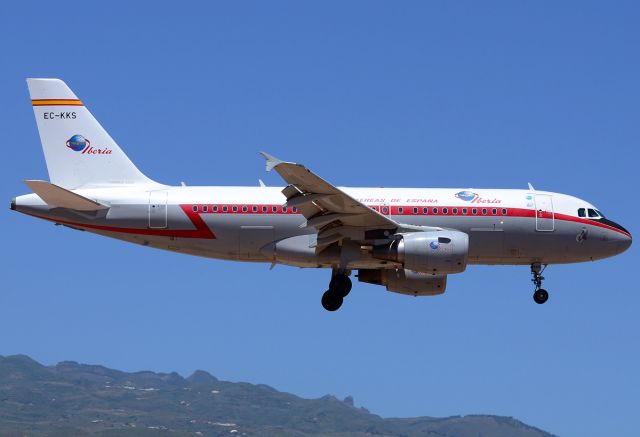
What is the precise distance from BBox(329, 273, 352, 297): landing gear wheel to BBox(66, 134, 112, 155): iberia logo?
1038cm

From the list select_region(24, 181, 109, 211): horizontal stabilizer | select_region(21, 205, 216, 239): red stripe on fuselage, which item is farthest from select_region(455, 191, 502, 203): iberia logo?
select_region(24, 181, 109, 211): horizontal stabilizer

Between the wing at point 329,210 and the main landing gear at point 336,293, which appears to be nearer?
the wing at point 329,210

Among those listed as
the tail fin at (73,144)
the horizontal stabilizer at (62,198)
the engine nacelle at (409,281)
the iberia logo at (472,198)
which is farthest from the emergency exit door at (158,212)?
the iberia logo at (472,198)

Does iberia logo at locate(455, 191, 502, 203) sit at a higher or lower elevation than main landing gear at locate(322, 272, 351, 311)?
higher

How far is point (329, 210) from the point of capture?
44.9 m

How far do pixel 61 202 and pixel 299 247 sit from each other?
29.5 feet

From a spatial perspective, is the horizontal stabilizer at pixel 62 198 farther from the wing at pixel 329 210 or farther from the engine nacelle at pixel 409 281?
the engine nacelle at pixel 409 281

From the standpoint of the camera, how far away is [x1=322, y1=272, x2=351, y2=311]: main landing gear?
46.8 metres

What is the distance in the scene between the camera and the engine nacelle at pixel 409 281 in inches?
1911

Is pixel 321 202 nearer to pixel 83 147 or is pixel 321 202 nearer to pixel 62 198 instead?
pixel 62 198

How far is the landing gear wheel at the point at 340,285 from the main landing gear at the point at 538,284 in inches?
293

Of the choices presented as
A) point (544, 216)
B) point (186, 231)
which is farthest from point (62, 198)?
point (544, 216)

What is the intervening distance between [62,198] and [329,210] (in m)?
9.89

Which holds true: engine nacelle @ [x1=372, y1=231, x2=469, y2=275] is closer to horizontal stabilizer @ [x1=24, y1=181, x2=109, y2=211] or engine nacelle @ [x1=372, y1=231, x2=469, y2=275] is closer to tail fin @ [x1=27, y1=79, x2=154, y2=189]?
tail fin @ [x1=27, y1=79, x2=154, y2=189]
